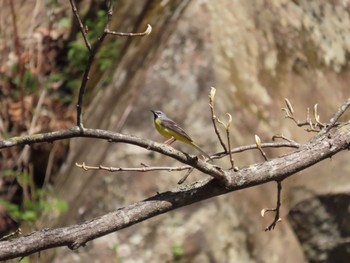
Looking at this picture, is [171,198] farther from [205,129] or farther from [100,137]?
[205,129]

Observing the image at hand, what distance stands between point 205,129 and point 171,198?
2.24m

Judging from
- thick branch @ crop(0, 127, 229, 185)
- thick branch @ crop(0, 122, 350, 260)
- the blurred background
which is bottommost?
the blurred background

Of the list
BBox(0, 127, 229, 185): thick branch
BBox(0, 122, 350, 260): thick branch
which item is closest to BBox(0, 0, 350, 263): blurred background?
BBox(0, 122, 350, 260): thick branch

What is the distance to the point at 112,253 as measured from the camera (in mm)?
4160

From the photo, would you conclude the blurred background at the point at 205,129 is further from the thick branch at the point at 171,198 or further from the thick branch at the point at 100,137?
the thick branch at the point at 100,137

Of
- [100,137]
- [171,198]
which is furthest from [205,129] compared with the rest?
[100,137]

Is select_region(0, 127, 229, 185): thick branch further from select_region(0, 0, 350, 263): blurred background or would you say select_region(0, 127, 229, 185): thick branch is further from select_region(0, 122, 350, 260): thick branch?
select_region(0, 0, 350, 263): blurred background

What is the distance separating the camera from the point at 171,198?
2.12m

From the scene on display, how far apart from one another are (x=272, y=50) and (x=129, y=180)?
129cm

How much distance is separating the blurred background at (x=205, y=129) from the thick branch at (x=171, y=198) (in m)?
1.50

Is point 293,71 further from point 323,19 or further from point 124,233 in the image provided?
point 124,233

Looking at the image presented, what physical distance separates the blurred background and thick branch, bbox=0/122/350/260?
1497 millimetres

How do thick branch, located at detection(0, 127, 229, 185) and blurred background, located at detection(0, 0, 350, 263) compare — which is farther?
blurred background, located at detection(0, 0, 350, 263)

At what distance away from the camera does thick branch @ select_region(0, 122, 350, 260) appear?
197cm
